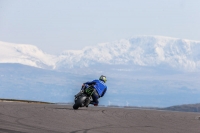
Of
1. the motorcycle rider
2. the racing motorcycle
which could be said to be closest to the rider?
the motorcycle rider

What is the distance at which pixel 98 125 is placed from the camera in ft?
56.3

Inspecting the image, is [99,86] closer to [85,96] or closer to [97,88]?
[97,88]

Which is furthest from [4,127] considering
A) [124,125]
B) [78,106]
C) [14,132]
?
[78,106]

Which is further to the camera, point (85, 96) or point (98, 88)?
point (98, 88)

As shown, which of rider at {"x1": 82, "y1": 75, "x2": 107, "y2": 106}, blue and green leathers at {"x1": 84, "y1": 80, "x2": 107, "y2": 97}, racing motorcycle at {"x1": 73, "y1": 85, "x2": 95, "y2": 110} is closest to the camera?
racing motorcycle at {"x1": 73, "y1": 85, "x2": 95, "y2": 110}

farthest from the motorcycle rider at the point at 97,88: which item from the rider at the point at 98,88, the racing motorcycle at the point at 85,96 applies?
the racing motorcycle at the point at 85,96

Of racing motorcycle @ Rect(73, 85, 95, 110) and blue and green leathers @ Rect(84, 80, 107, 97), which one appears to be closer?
racing motorcycle @ Rect(73, 85, 95, 110)

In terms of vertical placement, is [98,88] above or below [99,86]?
below

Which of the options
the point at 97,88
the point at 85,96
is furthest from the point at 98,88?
the point at 85,96

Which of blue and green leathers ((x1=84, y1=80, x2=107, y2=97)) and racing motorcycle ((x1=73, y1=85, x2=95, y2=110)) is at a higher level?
blue and green leathers ((x1=84, y1=80, x2=107, y2=97))

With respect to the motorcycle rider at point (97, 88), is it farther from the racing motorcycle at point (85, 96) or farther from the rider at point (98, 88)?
the racing motorcycle at point (85, 96)

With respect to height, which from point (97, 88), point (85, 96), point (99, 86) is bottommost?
point (85, 96)

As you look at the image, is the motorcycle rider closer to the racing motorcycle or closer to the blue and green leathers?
the blue and green leathers

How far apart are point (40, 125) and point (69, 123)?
1.54m
